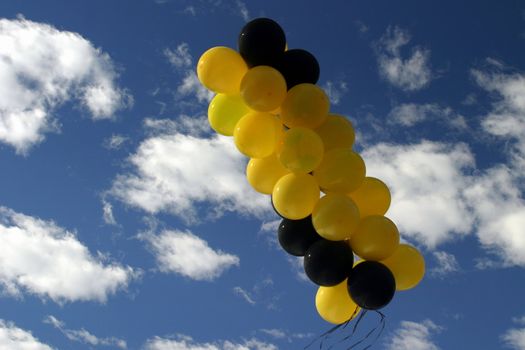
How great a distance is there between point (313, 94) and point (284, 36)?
899 millimetres

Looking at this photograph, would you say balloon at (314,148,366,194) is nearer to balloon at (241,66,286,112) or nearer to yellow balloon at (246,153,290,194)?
yellow balloon at (246,153,290,194)

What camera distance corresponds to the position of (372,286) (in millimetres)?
6148

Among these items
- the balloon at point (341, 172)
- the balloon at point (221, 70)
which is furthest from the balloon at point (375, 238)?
the balloon at point (221, 70)

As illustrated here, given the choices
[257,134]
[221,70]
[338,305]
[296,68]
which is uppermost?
[296,68]

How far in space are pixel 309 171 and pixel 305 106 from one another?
679mm

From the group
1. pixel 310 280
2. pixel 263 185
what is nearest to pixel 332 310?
pixel 310 280

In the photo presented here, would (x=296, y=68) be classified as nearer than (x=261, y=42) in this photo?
No

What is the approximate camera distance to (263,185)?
22.7ft

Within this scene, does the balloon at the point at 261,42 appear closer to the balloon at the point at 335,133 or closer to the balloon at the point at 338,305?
the balloon at the point at 335,133

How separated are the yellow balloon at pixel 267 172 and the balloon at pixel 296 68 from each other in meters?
0.86

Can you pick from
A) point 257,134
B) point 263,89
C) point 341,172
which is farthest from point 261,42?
point 341,172

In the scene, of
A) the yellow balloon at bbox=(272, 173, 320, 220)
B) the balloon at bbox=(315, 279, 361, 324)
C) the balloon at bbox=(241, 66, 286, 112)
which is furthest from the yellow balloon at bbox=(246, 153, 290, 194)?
the balloon at bbox=(315, 279, 361, 324)

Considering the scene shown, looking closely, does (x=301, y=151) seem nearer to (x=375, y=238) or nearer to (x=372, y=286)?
(x=375, y=238)

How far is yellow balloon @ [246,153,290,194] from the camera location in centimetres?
688
